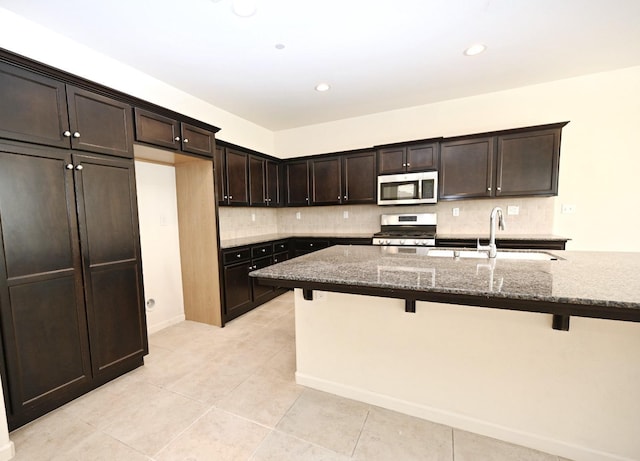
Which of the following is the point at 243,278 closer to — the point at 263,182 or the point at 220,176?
the point at 220,176

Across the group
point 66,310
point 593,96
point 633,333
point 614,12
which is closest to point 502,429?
point 633,333

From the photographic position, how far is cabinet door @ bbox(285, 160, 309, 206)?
4422mm

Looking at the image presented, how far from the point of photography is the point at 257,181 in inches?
156

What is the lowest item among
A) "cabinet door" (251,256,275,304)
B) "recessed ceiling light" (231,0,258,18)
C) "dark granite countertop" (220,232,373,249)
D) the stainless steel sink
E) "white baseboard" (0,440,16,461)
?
"white baseboard" (0,440,16,461)

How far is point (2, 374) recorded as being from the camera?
1556 millimetres

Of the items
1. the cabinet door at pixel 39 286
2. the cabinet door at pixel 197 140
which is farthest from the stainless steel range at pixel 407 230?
the cabinet door at pixel 39 286

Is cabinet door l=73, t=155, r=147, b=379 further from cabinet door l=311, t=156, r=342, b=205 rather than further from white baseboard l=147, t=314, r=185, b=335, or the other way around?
cabinet door l=311, t=156, r=342, b=205

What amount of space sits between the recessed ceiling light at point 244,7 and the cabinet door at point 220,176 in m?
1.48

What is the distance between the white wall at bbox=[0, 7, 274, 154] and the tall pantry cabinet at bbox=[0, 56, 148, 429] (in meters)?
0.64

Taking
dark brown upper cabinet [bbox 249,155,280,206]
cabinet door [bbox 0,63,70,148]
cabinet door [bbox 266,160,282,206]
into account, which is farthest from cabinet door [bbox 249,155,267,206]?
cabinet door [bbox 0,63,70,148]

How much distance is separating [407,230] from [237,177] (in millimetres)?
2516

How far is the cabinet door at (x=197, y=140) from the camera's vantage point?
106 inches

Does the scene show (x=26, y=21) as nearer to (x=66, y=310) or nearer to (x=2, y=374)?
(x=66, y=310)

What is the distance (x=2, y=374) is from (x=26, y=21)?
246 cm
